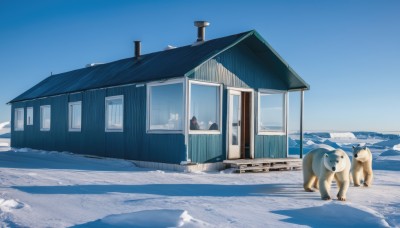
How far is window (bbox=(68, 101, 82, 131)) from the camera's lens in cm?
1709

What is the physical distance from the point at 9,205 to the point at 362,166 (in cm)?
761

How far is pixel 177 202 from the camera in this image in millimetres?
7051

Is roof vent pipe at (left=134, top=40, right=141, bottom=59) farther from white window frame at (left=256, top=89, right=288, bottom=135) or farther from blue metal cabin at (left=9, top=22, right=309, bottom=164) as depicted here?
white window frame at (left=256, top=89, right=288, bottom=135)

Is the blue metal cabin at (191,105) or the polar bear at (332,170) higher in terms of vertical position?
the blue metal cabin at (191,105)

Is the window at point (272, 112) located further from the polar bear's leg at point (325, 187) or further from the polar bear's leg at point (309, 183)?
the polar bear's leg at point (325, 187)

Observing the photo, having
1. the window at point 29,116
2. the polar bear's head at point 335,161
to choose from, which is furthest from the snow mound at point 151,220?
the window at point 29,116

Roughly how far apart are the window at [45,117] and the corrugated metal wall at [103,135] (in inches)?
10.3

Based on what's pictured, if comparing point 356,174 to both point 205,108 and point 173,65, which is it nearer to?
point 205,108

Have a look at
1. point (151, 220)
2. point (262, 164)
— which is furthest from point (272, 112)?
point (151, 220)

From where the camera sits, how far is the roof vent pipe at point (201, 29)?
15.3 m

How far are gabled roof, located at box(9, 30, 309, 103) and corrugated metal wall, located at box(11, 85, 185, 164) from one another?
44cm

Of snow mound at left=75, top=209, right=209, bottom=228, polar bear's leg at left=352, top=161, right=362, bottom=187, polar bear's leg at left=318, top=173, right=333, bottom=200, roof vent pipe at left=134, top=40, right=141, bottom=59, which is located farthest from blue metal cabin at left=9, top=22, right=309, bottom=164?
snow mound at left=75, top=209, right=209, bottom=228

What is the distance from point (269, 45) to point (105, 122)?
641cm

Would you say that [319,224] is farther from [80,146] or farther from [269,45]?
[80,146]
